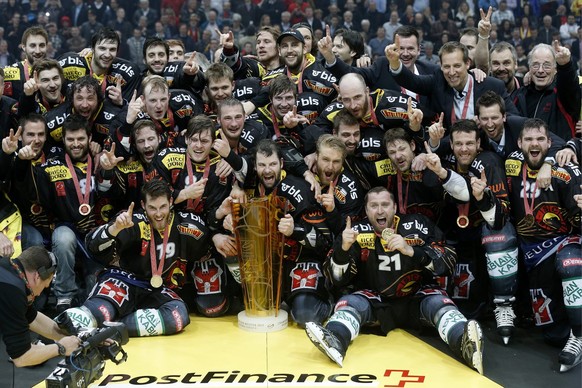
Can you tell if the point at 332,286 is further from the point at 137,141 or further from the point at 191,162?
the point at 137,141

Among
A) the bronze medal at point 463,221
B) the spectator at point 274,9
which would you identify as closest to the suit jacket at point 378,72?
the bronze medal at point 463,221

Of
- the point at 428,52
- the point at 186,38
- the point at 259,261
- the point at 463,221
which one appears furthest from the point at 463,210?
the point at 186,38

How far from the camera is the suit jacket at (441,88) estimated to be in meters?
6.63

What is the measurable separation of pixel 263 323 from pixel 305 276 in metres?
0.48

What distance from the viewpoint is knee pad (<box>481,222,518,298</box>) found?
5980 mm

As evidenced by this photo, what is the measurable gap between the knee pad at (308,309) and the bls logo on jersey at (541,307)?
142cm

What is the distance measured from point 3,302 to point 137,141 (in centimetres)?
238

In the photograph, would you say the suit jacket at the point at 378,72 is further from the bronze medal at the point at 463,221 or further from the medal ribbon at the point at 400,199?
the bronze medal at the point at 463,221

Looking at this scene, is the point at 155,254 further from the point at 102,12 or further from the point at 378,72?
the point at 102,12

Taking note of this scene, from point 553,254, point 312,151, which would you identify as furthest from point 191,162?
point 553,254

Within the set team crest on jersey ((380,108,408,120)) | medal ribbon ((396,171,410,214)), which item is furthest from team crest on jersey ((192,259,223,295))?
team crest on jersey ((380,108,408,120))

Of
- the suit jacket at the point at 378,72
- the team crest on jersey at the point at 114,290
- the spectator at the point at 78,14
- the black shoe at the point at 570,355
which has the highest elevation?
the spectator at the point at 78,14

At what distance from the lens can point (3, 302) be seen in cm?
445

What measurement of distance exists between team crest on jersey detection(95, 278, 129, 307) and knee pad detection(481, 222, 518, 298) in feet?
8.15
